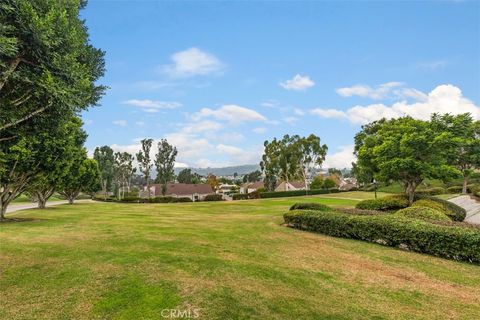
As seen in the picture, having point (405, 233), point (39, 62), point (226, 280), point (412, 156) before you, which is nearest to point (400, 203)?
point (412, 156)

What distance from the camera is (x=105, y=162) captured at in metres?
87.6

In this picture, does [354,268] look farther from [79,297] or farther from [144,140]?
[144,140]

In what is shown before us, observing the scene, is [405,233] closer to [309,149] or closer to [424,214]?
[424,214]

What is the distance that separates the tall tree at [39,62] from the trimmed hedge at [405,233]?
13309mm

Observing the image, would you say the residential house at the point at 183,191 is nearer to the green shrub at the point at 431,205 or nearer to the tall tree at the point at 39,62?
the green shrub at the point at 431,205

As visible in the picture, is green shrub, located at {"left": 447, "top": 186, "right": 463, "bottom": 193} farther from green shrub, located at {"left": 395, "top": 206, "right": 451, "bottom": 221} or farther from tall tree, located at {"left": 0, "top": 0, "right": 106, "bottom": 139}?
tall tree, located at {"left": 0, "top": 0, "right": 106, "bottom": 139}

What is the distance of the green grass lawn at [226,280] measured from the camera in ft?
21.7

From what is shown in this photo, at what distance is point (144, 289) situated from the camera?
7402 millimetres

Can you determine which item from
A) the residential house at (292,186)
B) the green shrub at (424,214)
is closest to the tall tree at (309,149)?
the residential house at (292,186)

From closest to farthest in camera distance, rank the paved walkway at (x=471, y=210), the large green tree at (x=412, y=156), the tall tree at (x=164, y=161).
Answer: the paved walkway at (x=471, y=210) < the large green tree at (x=412, y=156) < the tall tree at (x=164, y=161)

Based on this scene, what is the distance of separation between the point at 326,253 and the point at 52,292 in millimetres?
9569

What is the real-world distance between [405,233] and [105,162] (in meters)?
88.8

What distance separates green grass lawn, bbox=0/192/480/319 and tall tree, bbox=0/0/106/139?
4878mm

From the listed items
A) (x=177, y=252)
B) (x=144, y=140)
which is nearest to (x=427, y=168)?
(x=177, y=252)
